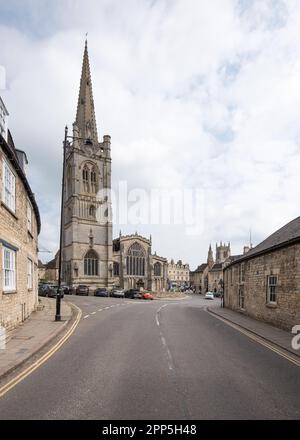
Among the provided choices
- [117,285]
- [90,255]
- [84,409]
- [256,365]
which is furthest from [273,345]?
[117,285]

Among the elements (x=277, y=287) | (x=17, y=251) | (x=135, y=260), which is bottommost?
(x=135, y=260)

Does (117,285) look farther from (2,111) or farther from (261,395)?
(261,395)

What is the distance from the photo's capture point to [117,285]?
73938mm

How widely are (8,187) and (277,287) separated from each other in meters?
13.2

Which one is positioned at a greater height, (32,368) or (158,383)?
(158,383)

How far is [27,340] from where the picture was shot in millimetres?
11945

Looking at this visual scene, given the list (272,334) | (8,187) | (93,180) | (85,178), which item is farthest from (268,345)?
(93,180)

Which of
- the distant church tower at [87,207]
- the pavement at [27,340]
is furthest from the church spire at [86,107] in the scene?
the pavement at [27,340]

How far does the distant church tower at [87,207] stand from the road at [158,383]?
179 ft

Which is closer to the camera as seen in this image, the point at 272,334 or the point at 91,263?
the point at 272,334

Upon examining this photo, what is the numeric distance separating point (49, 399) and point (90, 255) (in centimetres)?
6347

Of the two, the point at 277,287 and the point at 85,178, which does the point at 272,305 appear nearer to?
the point at 277,287
